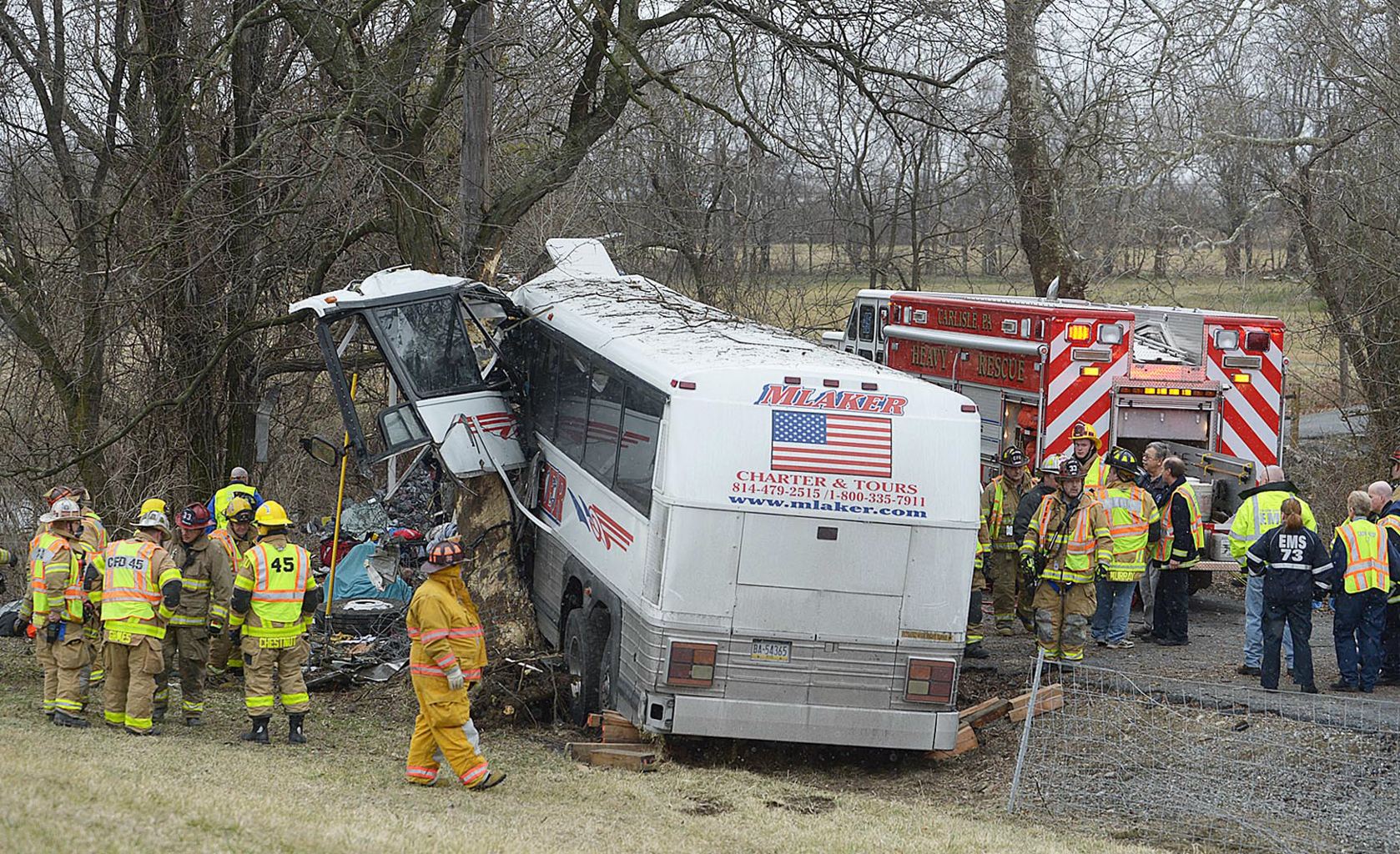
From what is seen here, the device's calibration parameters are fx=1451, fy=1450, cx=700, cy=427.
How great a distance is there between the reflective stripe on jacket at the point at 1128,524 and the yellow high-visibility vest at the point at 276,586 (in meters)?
6.86

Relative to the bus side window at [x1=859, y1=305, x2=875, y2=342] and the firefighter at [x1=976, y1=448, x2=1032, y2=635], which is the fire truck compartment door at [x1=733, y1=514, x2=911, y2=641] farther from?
the bus side window at [x1=859, y1=305, x2=875, y2=342]

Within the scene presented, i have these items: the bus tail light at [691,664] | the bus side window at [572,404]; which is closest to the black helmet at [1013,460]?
the bus side window at [572,404]

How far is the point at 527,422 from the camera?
13.9 meters

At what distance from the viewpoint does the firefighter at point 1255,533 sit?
487 inches

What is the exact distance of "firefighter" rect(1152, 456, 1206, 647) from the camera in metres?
13.4

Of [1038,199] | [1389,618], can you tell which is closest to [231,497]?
[1389,618]

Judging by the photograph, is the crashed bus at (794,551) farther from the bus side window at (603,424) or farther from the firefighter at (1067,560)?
the firefighter at (1067,560)

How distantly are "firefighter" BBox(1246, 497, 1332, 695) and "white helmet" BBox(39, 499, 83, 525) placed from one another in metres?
9.30

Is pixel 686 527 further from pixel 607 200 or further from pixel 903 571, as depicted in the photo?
pixel 607 200

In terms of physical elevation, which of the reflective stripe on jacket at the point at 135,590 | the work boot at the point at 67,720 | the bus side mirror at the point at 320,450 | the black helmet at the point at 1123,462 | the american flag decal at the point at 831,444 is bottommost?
the work boot at the point at 67,720

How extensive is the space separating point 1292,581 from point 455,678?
6.67 metres

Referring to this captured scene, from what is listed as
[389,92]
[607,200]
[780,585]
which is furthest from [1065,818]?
[607,200]

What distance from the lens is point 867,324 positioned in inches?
786

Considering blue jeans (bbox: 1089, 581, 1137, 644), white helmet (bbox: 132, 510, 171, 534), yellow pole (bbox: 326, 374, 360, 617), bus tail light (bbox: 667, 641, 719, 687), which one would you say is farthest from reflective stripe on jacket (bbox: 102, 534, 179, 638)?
blue jeans (bbox: 1089, 581, 1137, 644)
